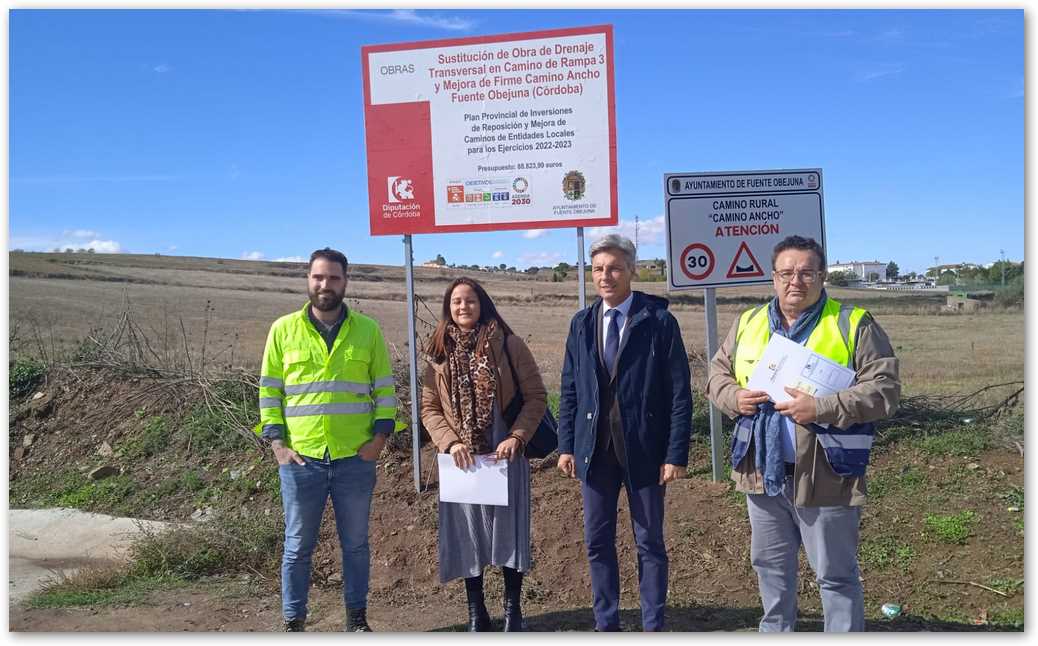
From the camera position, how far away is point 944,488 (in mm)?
5871

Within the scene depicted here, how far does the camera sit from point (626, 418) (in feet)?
12.3

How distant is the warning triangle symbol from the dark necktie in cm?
218

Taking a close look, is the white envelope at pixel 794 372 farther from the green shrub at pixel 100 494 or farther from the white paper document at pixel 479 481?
the green shrub at pixel 100 494

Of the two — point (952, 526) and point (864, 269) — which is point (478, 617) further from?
point (864, 269)

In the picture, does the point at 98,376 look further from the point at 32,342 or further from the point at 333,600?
the point at 333,600

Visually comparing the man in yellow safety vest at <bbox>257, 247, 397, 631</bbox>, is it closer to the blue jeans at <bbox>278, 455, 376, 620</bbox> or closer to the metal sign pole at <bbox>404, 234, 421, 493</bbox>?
→ the blue jeans at <bbox>278, 455, 376, 620</bbox>

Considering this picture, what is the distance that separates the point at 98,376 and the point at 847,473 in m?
8.29

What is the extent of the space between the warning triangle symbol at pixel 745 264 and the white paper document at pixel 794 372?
243 cm

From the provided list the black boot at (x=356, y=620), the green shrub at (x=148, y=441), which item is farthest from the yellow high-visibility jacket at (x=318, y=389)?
the green shrub at (x=148, y=441)

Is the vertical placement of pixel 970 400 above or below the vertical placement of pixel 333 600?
above

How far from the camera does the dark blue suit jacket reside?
3734 millimetres

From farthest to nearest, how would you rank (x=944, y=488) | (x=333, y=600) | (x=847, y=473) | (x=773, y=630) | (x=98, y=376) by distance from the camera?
(x=98, y=376) < (x=944, y=488) < (x=333, y=600) < (x=773, y=630) < (x=847, y=473)

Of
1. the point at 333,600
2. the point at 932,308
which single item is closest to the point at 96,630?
A: the point at 333,600

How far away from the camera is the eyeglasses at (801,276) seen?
3.37 metres
